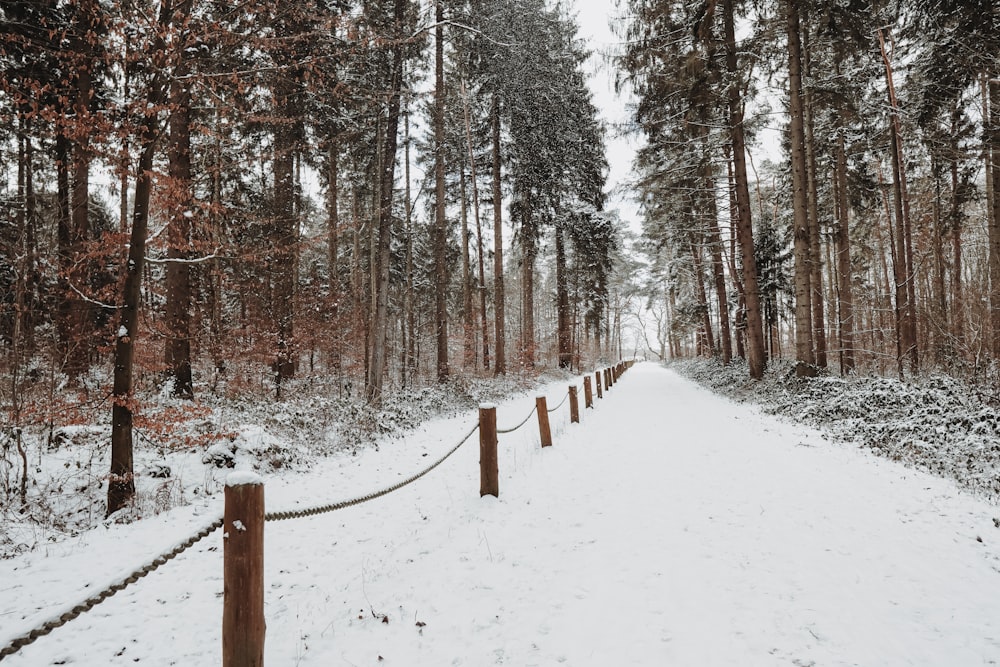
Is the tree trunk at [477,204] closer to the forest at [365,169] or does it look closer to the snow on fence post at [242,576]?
the forest at [365,169]

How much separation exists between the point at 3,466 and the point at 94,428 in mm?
1433

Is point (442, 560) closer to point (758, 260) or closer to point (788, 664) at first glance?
point (788, 664)

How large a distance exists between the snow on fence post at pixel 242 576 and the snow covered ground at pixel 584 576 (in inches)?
21.3

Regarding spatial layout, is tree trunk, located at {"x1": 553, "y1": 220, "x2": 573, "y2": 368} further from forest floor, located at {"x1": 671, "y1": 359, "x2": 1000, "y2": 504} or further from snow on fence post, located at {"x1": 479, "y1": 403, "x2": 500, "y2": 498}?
snow on fence post, located at {"x1": 479, "y1": 403, "x2": 500, "y2": 498}

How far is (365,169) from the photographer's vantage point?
62.2 ft

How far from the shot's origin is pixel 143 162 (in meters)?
4.93

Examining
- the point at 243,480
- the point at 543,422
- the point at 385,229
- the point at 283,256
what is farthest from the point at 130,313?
the point at 385,229

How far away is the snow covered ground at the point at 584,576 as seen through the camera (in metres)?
2.74

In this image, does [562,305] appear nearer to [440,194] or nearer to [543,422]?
[440,194]

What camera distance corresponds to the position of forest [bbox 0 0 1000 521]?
17.7 feet


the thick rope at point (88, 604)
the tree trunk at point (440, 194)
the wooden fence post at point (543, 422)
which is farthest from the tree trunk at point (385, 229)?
the thick rope at point (88, 604)

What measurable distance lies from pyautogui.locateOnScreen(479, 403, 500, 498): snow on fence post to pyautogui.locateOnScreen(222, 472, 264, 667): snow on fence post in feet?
10.9

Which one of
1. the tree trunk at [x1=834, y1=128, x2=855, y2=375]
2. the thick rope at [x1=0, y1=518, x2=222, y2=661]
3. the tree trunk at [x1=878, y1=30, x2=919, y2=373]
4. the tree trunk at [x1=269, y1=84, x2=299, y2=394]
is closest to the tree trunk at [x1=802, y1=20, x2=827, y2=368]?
the tree trunk at [x1=834, y1=128, x2=855, y2=375]

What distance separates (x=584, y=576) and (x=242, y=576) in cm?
246
